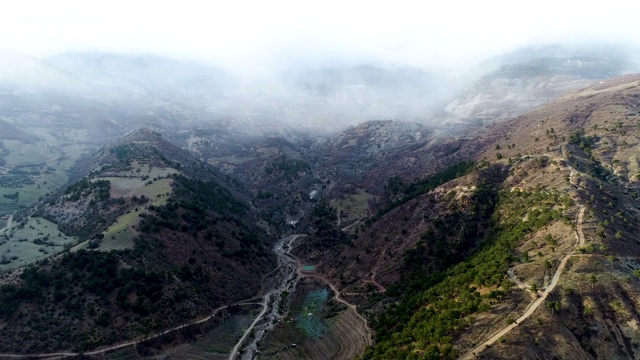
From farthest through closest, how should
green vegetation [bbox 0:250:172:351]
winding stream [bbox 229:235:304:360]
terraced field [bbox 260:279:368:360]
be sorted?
winding stream [bbox 229:235:304:360] → terraced field [bbox 260:279:368:360] → green vegetation [bbox 0:250:172:351]

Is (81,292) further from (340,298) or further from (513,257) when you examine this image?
(513,257)

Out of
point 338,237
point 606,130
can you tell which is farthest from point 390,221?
point 606,130

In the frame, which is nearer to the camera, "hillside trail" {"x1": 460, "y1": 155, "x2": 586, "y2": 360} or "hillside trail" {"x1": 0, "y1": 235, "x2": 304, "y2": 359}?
"hillside trail" {"x1": 460, "y1": 155, "x2": 586, "y2": 360}

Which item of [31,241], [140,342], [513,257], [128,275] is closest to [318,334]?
[140,342]

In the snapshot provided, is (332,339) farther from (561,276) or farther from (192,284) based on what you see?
(561,276)

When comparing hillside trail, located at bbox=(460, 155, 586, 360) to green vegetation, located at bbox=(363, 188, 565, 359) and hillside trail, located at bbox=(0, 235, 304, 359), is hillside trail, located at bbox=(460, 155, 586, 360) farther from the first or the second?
hillside trail, located at bbox=(0, 235, 304, 359)

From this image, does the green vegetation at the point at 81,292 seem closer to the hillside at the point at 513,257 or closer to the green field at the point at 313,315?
the green field at the point at 313,315

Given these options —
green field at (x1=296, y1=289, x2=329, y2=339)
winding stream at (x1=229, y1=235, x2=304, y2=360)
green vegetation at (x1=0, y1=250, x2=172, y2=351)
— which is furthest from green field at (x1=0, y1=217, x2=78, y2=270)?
green field at (x1=296, y1=289, x2=329, y2=339)
